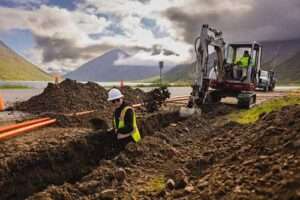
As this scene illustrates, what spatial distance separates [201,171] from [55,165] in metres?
3.69

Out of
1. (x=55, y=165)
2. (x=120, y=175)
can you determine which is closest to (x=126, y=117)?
(x=120, y=175)

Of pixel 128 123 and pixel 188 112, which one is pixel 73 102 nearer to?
pixel 188 112

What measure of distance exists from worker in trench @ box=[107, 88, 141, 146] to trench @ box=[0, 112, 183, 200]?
0.59 meters

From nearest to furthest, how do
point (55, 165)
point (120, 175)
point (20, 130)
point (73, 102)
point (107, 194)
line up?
1. point (107, 194)
2. point (120, 175)
3. point (55, 165)
4. point (20, 130)
5. point (73, 102)

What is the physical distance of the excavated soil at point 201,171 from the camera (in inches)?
185

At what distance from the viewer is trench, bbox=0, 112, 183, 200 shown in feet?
26.2

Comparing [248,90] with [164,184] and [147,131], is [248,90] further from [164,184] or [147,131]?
[164,184]

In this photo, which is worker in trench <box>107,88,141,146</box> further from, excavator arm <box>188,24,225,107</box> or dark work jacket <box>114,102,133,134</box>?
excavator arm <box>188,24,225,107</box>

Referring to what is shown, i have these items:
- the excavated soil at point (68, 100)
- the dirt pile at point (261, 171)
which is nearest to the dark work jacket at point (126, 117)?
the dirt pile at point (261, 171)

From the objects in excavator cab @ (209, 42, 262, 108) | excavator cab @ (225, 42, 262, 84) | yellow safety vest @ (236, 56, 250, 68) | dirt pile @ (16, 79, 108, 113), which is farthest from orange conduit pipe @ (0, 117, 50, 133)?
yellow safety vest @ (236, 56, 250, 68)

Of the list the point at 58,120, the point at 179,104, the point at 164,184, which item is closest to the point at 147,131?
the point at 58,120

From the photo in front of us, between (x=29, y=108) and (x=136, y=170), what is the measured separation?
950cm

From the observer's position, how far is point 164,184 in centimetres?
669

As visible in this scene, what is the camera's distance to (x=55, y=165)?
8.81m
